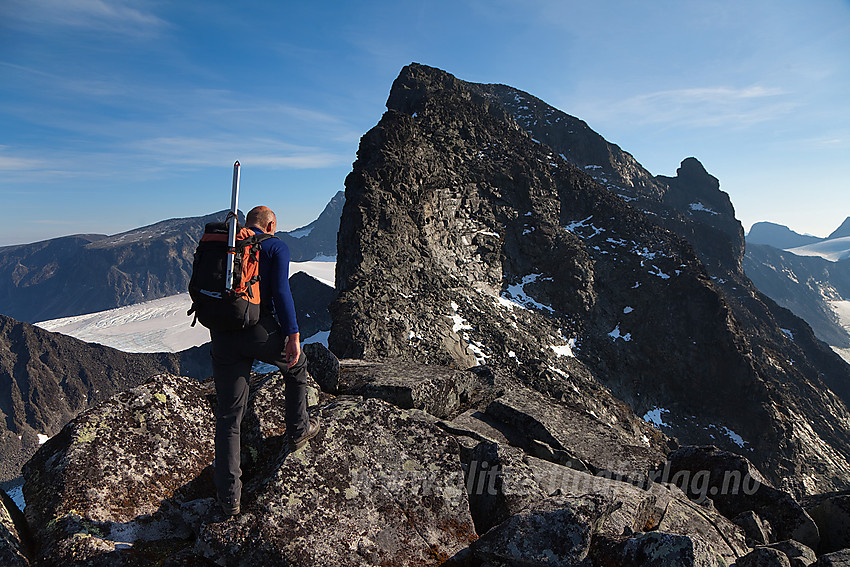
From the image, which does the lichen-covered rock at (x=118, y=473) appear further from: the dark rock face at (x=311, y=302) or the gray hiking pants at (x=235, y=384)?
the dark rock face at (x=311, y=302)

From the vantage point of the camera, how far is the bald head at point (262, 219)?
221 inches

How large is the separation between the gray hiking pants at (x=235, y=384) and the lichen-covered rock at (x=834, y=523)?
933 centimetres

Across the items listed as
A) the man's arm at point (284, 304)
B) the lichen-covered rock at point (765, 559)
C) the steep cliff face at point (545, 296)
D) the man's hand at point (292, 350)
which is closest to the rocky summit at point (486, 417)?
the lichen-covered rock at point (765, 559)

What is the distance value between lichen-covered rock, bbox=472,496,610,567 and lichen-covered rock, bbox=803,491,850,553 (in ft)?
19.0

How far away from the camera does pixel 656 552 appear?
4.31 meters

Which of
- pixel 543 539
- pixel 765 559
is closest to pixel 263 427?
pixel 543 539

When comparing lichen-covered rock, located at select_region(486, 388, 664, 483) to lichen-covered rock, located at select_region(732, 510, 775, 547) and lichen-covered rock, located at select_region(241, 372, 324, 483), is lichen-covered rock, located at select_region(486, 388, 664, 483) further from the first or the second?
lichen-covered rock, located at select_region(241, 372, 324, 483)

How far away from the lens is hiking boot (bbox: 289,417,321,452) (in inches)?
215

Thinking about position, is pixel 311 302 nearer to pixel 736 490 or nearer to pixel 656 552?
pixel 736 490

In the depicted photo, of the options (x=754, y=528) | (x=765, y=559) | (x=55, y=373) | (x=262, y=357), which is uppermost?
(x=262, y=357)

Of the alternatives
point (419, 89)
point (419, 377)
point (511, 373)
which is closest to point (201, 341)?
point (419, 89)

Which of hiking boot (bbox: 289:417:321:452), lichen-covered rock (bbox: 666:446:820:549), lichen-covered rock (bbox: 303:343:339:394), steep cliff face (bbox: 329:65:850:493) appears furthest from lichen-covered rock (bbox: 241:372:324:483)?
steep cliff face (bbox: 329:65:850:493)

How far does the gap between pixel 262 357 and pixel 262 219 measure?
6.01 ft

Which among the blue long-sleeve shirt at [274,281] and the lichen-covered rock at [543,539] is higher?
the blue long-sleeve shirt at [274,281]
